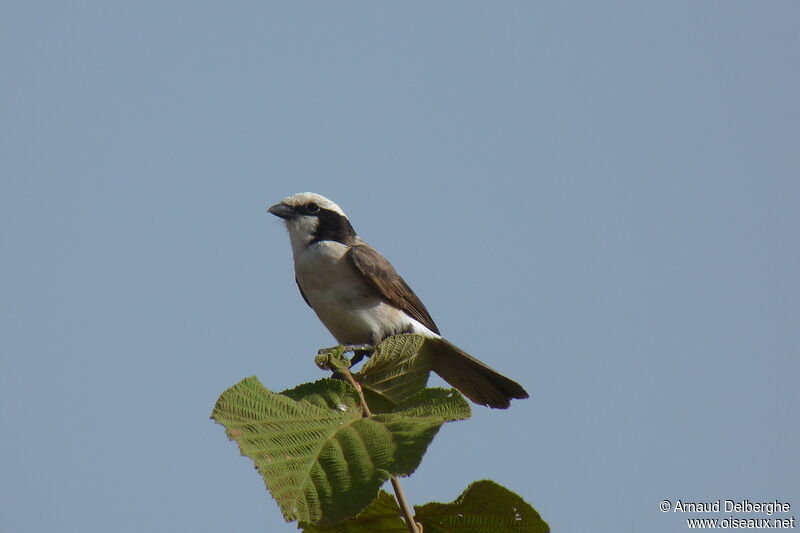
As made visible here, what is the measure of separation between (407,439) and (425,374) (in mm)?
1269

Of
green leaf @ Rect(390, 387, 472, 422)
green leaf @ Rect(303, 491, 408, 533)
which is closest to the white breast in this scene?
green leaf @ Rect(390, 387, 472, 422)

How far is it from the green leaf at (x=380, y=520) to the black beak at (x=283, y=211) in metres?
4.58

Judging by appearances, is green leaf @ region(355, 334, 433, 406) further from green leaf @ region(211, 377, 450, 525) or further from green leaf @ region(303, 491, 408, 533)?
green leaf @ region(303, 491, 408, 533)

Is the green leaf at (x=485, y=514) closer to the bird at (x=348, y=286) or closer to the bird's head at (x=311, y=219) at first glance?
the bird at (x=348, y=286)

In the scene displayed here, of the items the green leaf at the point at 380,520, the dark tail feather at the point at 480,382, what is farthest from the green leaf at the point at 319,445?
the dark tail feather at the point at 480,382

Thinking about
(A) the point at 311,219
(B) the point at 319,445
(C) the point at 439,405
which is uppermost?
(A) the point at 311,219

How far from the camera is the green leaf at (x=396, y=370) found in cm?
414

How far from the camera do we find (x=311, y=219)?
782cm

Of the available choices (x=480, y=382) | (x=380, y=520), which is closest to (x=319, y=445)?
(x=380, y=520)

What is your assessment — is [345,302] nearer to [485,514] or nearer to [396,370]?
[396,370]

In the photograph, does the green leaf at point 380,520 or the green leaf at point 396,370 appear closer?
the green leaf at point 380,520

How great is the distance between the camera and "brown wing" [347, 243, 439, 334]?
24.1 feet

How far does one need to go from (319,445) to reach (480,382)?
3247mm

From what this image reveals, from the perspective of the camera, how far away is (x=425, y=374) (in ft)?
14.5
